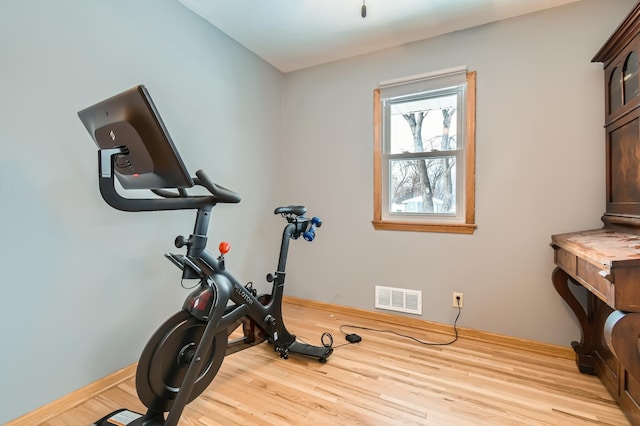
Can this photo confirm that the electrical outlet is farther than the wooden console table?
Yes

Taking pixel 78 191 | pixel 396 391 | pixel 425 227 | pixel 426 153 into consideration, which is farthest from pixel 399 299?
pixel 78 191

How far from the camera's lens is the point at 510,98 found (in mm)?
2246

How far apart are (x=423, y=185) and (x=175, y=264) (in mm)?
2046

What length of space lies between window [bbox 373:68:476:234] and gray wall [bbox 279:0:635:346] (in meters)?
0.08

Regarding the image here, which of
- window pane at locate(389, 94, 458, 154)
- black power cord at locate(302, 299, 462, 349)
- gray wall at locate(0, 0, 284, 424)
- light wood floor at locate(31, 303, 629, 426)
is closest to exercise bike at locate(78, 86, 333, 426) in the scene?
light wood floor at locate(31, 303, 629, 426)

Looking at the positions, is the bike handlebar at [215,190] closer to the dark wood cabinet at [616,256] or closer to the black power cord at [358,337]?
the black power cord at [358,337]

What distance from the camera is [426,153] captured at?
2.59 meters

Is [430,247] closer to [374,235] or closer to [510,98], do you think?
[374,235]

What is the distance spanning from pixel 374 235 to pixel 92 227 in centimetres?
209

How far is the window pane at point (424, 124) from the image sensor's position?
251 cm

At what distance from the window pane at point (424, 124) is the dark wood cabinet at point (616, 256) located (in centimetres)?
92

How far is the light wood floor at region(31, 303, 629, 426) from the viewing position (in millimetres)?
1509

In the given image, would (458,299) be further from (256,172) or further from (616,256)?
(256,172)

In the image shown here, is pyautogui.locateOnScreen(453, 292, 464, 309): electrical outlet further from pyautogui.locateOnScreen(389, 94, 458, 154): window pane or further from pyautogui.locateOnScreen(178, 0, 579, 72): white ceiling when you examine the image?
pyautogui.locateOnScreen(178, 0, 579, 72): white ceiling
